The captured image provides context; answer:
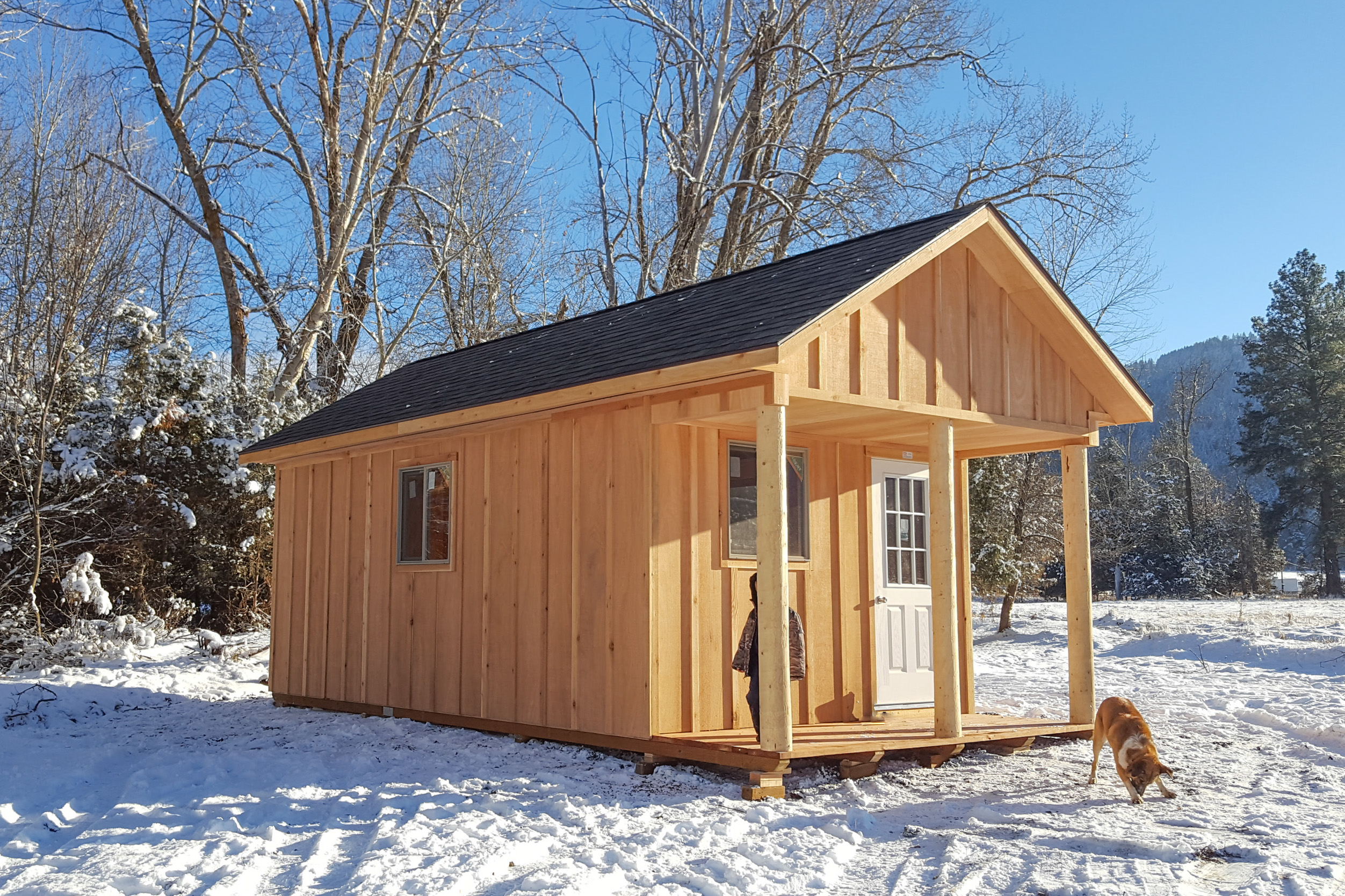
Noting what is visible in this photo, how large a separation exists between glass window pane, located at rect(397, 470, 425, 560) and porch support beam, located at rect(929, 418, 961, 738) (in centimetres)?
475

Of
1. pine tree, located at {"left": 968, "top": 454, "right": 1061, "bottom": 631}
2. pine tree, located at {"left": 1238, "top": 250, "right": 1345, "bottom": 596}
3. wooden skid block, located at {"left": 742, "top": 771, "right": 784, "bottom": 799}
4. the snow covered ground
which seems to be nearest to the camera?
the snow covered ground

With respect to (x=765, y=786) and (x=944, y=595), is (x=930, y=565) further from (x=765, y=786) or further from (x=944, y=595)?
(x=765, y=786)

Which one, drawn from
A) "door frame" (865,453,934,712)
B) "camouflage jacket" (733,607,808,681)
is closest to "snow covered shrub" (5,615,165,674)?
"camouflage jacket" (733,607,808,681)

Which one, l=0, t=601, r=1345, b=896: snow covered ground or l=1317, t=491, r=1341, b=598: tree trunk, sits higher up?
l=1317, t=491, r=1341, b=598: tree trunk

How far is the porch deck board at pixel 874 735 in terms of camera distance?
721cm

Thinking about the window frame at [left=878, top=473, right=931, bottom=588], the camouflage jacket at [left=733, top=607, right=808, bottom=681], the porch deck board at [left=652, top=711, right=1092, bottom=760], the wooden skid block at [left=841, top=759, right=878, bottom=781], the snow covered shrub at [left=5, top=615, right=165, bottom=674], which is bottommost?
the wooden skid block at [left=841, top=759, right=878, bottom=781]

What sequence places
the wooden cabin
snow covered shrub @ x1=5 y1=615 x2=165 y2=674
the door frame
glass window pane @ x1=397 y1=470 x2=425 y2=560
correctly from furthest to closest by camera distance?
snow covered shrub @ x1=5 y1=615 x2=165 y2=674, glass window pane @ x1=397 y1=470 x2=425 y2=560, the door frame, the wooden cabin

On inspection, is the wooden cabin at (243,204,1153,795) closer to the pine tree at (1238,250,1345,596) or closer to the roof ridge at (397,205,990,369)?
the roof ridge at (397,205,990,369)

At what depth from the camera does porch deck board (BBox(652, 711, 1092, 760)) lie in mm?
7211

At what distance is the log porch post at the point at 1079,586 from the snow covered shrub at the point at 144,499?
10759mm

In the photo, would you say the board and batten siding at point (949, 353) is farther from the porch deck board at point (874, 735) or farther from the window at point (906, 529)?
the porch deck board at point (874, 735)

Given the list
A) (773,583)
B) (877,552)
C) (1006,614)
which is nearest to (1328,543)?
(1006,614)

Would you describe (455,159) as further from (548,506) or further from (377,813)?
(377,813)

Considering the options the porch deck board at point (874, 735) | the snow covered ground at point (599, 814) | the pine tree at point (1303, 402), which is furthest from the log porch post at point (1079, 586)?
the pine tree at point (1303, 402)
